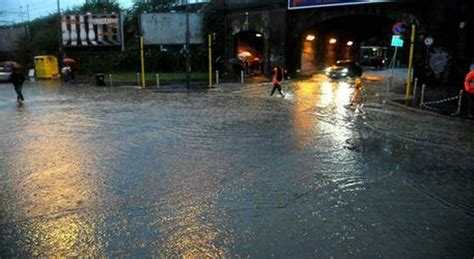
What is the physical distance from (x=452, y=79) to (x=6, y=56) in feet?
129

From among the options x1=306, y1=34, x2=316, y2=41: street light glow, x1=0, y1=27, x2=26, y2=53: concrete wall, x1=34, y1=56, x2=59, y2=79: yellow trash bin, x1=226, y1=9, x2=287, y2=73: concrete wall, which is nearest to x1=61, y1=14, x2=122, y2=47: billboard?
x1=34, y1=56, x2=59, y2=79: yellow trash bin

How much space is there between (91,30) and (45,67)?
5244 millimetres

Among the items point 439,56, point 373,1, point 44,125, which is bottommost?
point 44,125

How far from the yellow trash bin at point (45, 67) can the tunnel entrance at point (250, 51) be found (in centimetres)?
1489

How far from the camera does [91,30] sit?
1532 inches

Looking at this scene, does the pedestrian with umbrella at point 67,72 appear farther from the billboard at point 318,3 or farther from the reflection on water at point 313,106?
the reflection on water at point 313,106

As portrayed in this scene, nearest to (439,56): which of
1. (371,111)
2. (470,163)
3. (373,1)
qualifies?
(373,1)

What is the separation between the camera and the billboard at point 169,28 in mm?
37594

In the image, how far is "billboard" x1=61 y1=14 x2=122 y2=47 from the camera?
3831cm

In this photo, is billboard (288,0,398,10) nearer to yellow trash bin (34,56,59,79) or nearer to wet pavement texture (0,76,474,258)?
wet pavement texture (0,76,474,258)

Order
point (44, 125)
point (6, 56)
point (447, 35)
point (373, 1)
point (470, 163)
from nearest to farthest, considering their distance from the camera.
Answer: point (470, 163)
point (44, 125)
point (447, 35)
point (373, 1)
point (6, 56)

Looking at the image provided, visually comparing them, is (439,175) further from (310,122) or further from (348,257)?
(310,122)

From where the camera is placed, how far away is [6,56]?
43812 mm

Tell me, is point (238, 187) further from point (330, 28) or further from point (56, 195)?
point (330, 28)
